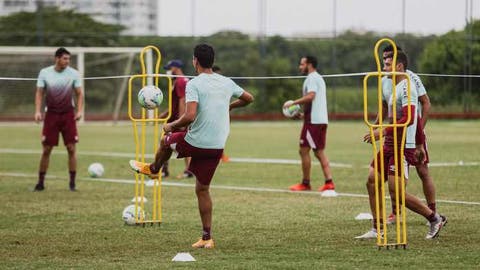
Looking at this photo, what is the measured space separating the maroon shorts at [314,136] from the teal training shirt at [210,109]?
6506 mm

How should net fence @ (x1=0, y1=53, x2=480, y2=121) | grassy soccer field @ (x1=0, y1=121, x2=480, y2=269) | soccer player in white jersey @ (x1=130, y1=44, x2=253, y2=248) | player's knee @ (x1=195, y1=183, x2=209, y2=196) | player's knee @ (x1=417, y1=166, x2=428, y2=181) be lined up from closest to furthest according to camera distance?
grassy soccer field @ (x1=0, y1=121, x2=480, y2=269) < soccer player in white jersey @ (x1=130, y1=44, x2=253, y2=248) < player's knee @ (x1=195, y1=183, x2=209, y2=196) < player's knee @ (x1=417, y1=166, x2=428, y2=181) < net fence @ (x1=0, y1=53, x2=480, y2=121)

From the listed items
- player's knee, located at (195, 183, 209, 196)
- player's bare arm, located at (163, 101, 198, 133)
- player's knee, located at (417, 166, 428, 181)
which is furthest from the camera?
player's knee, located at (417, 166, 428, 181)

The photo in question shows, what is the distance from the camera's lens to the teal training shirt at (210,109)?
10.6 m

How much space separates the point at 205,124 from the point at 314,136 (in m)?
6.71

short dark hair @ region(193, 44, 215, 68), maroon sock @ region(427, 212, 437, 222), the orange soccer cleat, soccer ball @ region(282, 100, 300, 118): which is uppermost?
short dark hair @ region(193, 44, 215, 68)

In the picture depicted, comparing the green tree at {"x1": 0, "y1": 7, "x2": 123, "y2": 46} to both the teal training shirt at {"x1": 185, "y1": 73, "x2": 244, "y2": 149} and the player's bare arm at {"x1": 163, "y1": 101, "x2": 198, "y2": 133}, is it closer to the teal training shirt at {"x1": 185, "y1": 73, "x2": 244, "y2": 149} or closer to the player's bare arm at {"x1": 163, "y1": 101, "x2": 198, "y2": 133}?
the teal training shirt at {"x1": 185, "y1": 73, "x2": 244, "y2": 149}

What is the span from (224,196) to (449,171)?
560cm

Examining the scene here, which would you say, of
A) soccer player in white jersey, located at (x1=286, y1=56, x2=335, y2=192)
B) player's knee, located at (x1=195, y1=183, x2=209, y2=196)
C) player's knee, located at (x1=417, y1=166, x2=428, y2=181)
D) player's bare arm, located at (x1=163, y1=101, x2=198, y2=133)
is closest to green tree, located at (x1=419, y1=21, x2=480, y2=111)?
soccer player in white jersey, located at (x1=286, y1=56, x2=335, y2=192)

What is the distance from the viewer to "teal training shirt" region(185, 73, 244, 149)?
10555 millimetres

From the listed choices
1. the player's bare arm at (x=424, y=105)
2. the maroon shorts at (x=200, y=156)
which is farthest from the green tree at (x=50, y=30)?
the maroon shorts at (x=200, y=156)

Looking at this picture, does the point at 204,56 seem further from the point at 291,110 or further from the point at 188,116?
the point at 291,110

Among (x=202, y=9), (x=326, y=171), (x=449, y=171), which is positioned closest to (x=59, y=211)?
(x=326, y=171)

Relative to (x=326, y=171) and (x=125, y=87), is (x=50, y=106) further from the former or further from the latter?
(x=125, y=87)

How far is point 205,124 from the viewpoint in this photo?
10.7 meters
